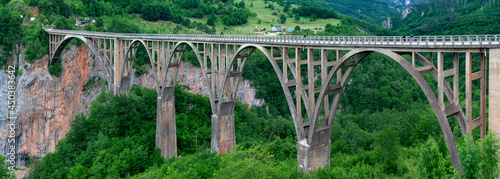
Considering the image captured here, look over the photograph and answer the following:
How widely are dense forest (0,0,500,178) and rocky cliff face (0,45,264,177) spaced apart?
7.29ft

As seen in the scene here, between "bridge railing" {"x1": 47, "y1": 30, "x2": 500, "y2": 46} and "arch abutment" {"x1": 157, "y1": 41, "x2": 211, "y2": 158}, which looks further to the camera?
"arch abutment" {"x1": 157, "y1": 41, "x2": 211, "y2": 158}

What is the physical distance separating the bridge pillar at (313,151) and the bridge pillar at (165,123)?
23856 mm

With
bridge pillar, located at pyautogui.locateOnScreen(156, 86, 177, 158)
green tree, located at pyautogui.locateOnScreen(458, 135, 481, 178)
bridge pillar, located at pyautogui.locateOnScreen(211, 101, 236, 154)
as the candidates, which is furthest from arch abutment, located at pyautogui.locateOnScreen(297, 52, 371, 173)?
bridge pillar, located at pyautogui.locateOnScreen(156, 86, 177, 158)

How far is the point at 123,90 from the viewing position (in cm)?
5909

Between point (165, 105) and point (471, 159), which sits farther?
point (165, 105)

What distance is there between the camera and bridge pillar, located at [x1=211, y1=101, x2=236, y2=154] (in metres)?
43.1

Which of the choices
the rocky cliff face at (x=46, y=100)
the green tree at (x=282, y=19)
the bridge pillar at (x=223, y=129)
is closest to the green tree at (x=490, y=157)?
the bridge pillar at (x=223, y=129)

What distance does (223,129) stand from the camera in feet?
143

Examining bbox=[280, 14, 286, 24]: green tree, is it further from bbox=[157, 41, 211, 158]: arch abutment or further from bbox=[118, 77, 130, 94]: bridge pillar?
bbox=[157, 41, 211, 158]: arch abutment

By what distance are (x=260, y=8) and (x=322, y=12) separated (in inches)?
1110

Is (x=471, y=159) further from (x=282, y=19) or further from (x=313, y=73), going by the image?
(x=282, y=19)

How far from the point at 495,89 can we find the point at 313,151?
15.3 m

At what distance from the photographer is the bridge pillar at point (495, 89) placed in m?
18.9

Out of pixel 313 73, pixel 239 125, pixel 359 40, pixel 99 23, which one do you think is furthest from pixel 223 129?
pixel 99 23
